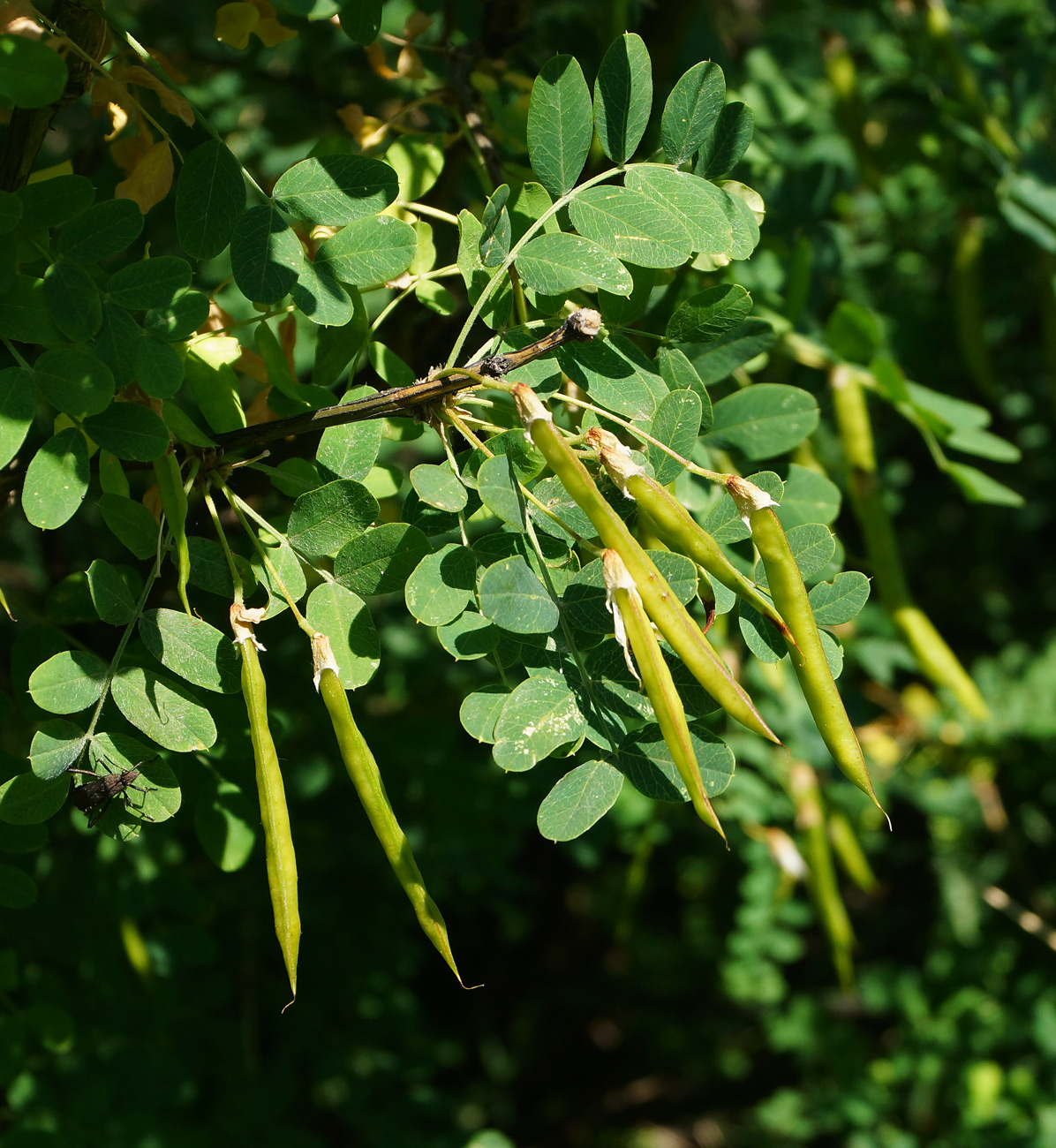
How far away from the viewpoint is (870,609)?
6.10 ft

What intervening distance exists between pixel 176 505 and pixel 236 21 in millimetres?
545

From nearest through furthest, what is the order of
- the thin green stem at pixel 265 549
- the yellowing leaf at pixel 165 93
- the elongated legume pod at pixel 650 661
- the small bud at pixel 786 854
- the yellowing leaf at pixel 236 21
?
1. the elongated legume pod at pixel 650 661
2. the thin green stem at pixel 265 549
3. the yellowing leaf at pixel 165 93
4. the yellowing leaf at pixel 236 21
5. the small bud at pixel 786 854

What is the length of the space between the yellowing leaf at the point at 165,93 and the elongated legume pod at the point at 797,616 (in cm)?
58

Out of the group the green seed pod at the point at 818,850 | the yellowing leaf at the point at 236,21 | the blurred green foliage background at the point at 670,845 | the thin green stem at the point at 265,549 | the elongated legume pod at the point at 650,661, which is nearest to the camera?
the elongated legume pod at the point at 650,661

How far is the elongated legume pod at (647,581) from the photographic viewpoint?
0.65 m

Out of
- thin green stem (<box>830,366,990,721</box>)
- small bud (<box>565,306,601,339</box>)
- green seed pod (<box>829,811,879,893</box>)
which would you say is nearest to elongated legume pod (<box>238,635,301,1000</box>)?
small bud (<box>565,306,601,339</box>)

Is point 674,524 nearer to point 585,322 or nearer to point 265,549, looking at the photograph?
point 585,322

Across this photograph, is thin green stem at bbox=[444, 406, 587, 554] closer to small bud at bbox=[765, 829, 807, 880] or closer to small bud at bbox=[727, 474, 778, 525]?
small bud at bbox=[727, 474, 778, 525]

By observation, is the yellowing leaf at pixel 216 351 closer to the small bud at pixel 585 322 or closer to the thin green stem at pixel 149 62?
the thin green stem at pixel 149 62

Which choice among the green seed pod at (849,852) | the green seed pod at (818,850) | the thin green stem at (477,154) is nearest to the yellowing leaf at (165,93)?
the thin green stem at (477,154)

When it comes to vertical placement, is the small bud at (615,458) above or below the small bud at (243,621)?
above

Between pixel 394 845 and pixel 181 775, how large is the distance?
0.38m

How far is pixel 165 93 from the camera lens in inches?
34.7

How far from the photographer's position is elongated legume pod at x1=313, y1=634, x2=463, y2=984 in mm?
721
